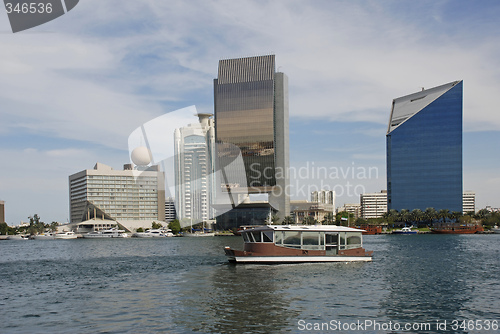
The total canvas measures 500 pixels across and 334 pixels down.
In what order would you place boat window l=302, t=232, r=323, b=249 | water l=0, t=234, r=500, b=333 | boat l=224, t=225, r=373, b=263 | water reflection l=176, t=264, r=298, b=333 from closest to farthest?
water reflection l=176, t=264, r=298, b=333 < water l=0, t=234, r=500, b=333 < boat l=224, t=225, r=373, b=263 < boat window l=302, t=232, r=323, b=249

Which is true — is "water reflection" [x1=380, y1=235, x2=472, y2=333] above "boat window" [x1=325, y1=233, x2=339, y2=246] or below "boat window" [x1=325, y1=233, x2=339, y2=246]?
below

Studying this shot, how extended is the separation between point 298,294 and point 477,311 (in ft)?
42.7

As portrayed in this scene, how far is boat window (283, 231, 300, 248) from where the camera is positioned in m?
62.1

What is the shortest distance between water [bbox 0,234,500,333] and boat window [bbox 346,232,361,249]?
6022 millimetres

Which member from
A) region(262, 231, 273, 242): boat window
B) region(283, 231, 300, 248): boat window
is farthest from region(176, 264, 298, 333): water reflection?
region(283, 231, 300, 248): boat window

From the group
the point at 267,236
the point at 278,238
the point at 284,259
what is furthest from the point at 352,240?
the point at 267,236

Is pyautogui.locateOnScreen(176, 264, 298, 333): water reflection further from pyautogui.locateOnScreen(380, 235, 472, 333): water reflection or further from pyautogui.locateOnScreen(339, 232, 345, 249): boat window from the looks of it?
pyautogui.locateOnScreen(339, 232, 345, 249): boat window

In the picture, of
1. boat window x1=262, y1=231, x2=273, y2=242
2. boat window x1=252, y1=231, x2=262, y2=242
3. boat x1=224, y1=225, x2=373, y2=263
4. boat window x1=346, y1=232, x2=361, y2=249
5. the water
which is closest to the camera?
the water

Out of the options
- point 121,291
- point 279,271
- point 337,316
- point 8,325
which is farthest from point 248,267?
point 8,325

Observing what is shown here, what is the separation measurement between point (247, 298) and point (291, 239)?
24953 millimetres

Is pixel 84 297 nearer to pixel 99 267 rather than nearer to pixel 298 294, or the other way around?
pixel 298 294

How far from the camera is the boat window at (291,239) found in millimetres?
62125

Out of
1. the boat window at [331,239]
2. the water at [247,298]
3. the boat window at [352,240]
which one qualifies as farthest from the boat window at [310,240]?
the boat window at [352,240]

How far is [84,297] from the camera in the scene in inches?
1575
